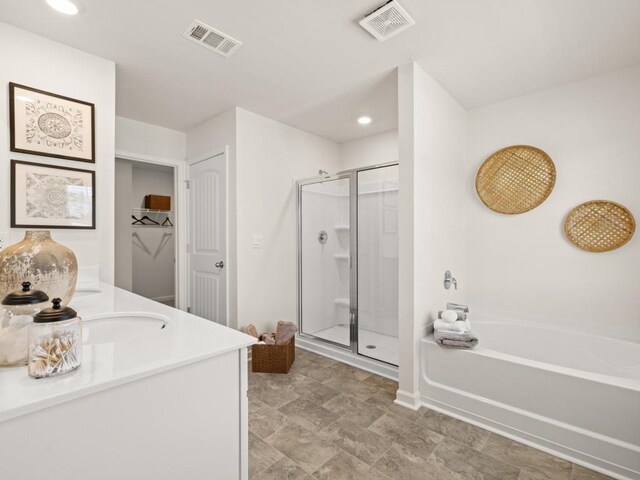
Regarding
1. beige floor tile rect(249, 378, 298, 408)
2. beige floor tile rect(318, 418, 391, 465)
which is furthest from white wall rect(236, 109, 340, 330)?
beige floor tile rect(318, 418, 391, 465)

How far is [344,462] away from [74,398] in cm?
141

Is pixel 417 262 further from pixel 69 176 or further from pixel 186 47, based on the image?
pixel 69 176

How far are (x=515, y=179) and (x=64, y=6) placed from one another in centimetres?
333

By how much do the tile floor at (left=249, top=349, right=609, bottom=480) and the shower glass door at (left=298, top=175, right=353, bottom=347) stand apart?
2.91ft

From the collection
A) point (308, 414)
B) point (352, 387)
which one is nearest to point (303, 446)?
point (308, 414)

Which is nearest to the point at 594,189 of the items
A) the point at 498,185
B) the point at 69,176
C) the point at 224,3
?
the point at 498,185

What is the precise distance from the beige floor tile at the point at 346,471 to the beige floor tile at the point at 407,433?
278 mm

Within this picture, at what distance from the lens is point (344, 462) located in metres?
1.64

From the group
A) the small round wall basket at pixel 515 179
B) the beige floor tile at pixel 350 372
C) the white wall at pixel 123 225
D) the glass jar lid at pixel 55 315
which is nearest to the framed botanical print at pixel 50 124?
the glass jar lid at pixel 55 315

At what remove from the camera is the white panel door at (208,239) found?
318cm

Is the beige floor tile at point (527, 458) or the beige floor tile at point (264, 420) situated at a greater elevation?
the beige floor tile at point (264, 420)

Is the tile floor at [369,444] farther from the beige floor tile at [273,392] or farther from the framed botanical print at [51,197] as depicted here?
the framed botanical print at [51,197]

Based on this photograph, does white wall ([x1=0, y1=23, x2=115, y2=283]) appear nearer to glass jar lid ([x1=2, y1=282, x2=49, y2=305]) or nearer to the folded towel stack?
glass jar lid ([x1=2, y1=282, x2=49, y2=305])

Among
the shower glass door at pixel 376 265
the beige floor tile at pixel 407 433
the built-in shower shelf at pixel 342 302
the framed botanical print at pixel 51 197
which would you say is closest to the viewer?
the beige floor tile at pixel 407 433
